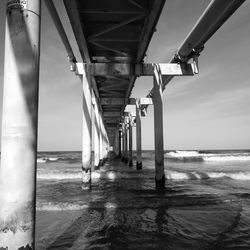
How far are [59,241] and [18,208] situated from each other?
7.28 feet

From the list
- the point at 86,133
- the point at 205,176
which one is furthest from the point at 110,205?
the point at 205,176

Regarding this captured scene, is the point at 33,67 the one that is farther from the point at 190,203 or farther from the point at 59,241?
the point at 190,203

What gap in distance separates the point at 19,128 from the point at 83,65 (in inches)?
333

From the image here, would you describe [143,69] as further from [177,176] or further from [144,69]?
[177,176]

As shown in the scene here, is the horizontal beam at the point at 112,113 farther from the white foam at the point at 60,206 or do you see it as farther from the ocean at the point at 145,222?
the white foam at the point at 60,206

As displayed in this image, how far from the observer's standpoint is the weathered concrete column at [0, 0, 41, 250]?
2.74 metres


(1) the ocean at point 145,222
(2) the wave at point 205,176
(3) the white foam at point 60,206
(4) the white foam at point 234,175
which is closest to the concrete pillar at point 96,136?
(2) the wave at point 205,176

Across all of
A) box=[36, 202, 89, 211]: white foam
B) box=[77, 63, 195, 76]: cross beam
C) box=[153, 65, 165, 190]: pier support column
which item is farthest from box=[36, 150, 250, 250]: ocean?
box=[77, 63, 195, 76]: cross beam

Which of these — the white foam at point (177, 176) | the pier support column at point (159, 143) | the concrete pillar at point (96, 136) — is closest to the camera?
the pier support column at point (159, 143)

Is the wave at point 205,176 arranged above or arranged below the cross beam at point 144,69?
below

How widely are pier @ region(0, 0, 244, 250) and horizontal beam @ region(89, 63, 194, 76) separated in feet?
0.14

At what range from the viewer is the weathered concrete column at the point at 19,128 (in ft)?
9.00

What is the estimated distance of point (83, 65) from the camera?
10789 mm

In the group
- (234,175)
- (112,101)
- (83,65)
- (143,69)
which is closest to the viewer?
(83,65)
